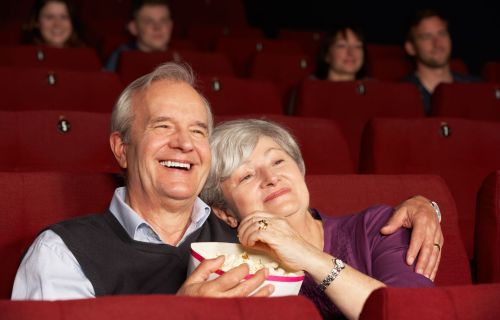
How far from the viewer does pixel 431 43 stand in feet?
10.0

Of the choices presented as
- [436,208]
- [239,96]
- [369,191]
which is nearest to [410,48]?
[239,96]

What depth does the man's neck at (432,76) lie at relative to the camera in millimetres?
3014

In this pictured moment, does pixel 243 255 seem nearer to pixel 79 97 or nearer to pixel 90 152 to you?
pixel 90 152

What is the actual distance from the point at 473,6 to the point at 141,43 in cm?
168

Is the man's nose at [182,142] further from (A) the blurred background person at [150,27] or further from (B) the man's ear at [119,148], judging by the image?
(A) the blurred background person at [150,27]

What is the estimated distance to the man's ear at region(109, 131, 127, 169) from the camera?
1.34m

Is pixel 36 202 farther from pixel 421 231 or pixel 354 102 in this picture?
pixel 354 102

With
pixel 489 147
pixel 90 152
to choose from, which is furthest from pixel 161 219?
pixel 489 147

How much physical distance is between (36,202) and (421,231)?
0.51 meters

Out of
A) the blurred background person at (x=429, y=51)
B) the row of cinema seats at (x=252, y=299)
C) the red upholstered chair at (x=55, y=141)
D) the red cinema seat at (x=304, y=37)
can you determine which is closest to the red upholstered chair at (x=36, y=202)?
the row of cinema seats at (x=252, y=299)

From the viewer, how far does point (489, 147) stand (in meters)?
1.89

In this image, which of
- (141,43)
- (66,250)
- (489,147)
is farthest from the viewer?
(141,43)

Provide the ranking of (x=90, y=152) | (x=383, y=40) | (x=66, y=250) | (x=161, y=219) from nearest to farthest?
(x=66, y=250), (x=161, y=219), (x=90, y=152), (x=383, y=40)

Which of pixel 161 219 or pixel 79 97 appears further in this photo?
pixel 79 97
